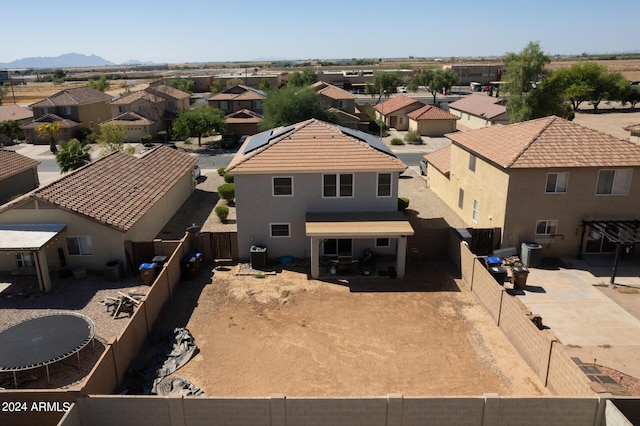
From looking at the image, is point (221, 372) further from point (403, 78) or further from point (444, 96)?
point (403, 78)

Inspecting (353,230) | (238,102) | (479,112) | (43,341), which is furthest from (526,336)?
(238,102)

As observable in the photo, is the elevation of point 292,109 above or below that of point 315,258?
above

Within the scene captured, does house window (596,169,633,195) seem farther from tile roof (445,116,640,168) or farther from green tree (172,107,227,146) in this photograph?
green tree (172,107,227,146)

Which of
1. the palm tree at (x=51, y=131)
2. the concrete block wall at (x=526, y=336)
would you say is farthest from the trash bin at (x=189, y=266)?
the palm tree at (x=51, y=131)

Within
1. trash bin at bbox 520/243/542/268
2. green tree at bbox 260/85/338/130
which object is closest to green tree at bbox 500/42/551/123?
green tree at bbox 260/85/338/130

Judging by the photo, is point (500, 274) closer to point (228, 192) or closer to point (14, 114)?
point (228, 192)

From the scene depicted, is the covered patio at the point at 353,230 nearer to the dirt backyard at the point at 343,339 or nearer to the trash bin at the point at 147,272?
the dirt backyard at the point at 343,339
